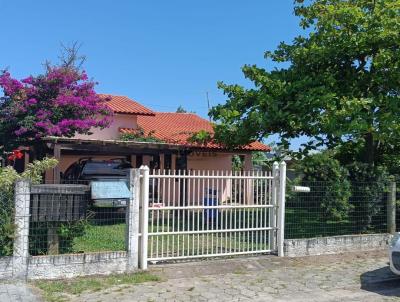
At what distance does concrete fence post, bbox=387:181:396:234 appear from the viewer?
11398 millimetres

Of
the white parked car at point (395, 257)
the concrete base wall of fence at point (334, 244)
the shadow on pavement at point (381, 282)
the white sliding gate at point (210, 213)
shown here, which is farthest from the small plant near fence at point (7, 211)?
the white parked car at point (395, 257)

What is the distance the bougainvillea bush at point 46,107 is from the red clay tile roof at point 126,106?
2.45m

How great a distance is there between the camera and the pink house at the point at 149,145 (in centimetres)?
1605

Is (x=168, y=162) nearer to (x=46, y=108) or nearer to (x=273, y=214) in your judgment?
(x=46, y=108)

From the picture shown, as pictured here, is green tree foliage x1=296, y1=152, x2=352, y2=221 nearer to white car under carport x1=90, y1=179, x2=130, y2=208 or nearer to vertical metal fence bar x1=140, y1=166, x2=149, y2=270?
vertical metal fence bar x1=140, y1=166, x2=149, y2=270

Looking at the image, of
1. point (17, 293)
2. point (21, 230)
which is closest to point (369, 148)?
point (21, 230)

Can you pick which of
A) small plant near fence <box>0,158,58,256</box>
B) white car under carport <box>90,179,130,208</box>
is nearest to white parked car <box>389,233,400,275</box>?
→ white car under carport <box>90,179,130,208</box>

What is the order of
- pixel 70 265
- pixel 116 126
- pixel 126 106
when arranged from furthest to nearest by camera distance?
pixel 126 106
pixel 116 126
pixel 70 265

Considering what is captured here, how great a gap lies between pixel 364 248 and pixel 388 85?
13.3 ft

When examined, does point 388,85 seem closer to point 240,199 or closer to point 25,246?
point 240,199

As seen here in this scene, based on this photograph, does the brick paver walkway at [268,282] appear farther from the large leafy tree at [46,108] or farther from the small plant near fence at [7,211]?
the large leafy tree at [46,108]

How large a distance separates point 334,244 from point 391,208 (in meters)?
1.85

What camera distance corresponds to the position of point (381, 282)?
331 inches

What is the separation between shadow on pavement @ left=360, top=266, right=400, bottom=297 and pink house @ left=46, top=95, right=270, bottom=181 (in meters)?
7.23
